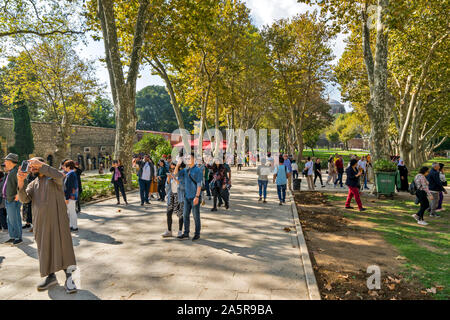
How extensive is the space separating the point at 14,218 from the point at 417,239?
9.40m

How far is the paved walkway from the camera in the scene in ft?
13.0

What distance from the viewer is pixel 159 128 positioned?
6881cm

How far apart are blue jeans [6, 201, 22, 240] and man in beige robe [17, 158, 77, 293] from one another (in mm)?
2737

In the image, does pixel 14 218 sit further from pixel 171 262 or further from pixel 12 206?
pixel 171 262

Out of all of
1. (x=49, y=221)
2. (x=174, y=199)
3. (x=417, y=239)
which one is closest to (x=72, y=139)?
Answer: (x=174, y=199)

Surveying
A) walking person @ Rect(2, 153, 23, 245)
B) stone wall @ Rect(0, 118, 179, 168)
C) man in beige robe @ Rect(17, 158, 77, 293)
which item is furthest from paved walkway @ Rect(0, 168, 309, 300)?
stone wall @ Rect(0, 118, 179, 168)

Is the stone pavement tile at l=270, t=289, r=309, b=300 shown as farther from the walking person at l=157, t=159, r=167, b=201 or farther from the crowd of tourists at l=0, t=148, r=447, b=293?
the walking person at l=157, t=159, r=167, b=201

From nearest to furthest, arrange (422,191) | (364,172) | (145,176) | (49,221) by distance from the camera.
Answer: (49,221) → (422,191) → (145,176) → (364,172)

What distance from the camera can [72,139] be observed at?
93.5 ft

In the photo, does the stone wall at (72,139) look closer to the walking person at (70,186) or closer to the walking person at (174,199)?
the walking person at (70,186)

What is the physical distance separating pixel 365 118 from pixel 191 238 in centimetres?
3642

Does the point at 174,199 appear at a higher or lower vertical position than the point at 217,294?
higher
